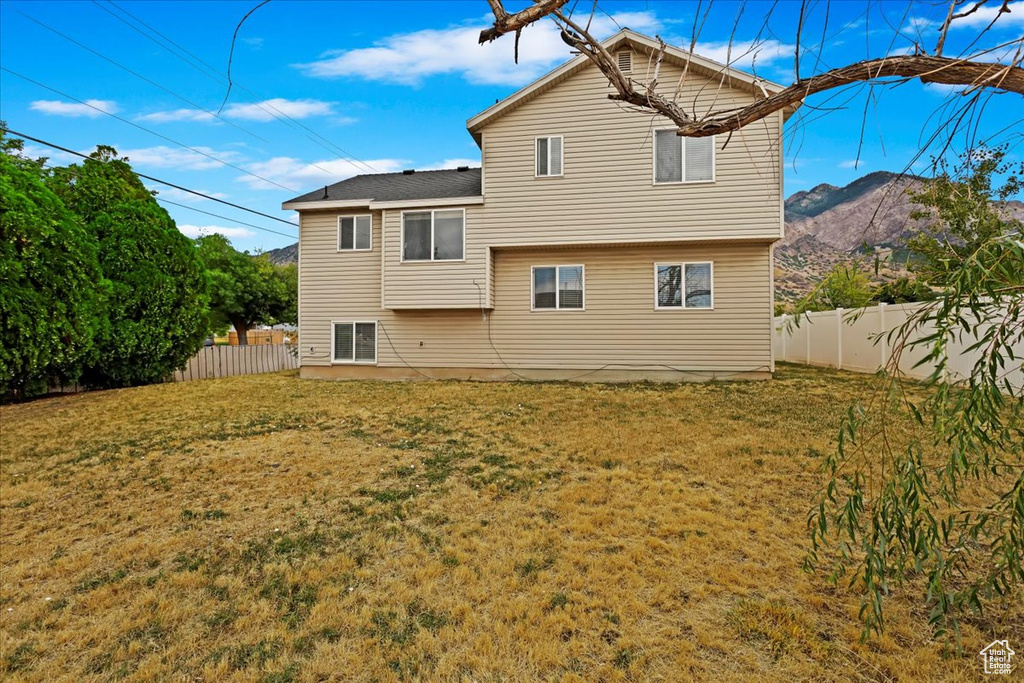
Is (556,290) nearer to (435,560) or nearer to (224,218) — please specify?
(435,560)

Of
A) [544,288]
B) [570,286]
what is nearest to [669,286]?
[570,286]

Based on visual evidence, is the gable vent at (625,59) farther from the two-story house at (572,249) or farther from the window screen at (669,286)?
the window screen at (669,286)

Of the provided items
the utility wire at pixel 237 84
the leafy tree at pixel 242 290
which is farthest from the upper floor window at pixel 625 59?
the leafy tree at pixel 242 290

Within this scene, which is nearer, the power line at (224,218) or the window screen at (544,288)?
the window screen at (544,288)

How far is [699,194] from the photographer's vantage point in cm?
1079

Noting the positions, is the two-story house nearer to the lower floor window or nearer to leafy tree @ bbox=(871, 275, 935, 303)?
the lower floor window

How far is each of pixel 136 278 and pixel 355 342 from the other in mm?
5048

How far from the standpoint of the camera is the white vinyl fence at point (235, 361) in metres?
14.8

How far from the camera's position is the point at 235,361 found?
54.2 feet

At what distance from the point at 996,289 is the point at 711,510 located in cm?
296

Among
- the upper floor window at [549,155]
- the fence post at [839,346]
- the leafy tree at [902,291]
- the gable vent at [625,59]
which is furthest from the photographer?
the fence post at [839,346]

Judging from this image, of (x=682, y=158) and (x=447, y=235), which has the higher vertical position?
(x=682, y=158)

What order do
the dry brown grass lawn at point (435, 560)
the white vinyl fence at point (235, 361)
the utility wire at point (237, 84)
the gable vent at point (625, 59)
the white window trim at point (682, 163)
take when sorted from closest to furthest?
the dry brown grass lawn at point (435, 560), the utility wire at point (237, 84), the white window trim at point (682, 163), the gable vent at point (625, 59), the white vinyl fence at point (235, 361)

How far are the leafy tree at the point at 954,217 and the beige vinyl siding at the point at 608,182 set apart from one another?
9.03m
